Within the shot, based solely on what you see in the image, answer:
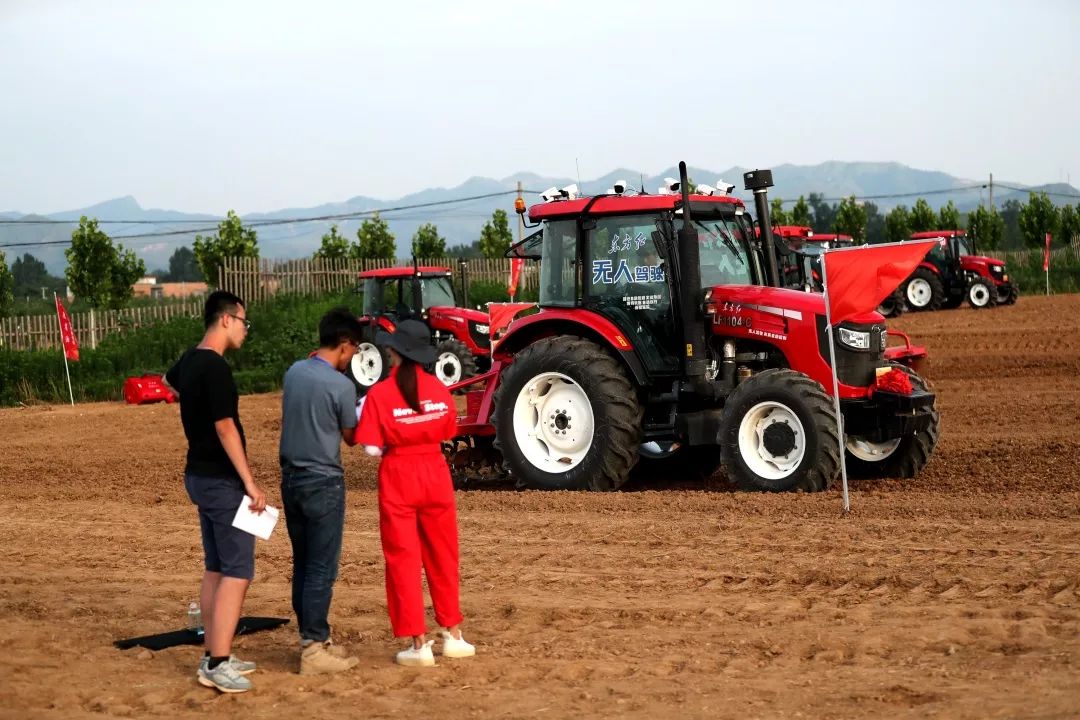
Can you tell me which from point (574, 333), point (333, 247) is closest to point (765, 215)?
point (574, 333)

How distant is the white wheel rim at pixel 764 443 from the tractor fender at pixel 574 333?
98cm

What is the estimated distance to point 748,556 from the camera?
8281 millimetres

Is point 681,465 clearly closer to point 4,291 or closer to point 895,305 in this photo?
point 895,305

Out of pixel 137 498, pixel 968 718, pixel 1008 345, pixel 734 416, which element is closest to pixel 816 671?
pixel 968 718

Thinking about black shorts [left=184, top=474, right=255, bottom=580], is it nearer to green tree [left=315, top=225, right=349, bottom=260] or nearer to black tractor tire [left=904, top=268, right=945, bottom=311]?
black tractor tire [left=904, top=268, right=945, bottom=311]

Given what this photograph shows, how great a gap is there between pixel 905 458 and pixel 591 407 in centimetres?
255

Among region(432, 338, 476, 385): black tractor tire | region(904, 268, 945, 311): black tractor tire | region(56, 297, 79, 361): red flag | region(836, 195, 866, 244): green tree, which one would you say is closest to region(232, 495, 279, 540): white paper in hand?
region(432, 338, 476, 385): black tractor tire

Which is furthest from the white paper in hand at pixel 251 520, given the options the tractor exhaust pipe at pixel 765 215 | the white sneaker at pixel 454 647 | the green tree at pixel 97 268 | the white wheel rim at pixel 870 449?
the green tree at pixel 97 268

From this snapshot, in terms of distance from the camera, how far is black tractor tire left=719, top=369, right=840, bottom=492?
32.9ft

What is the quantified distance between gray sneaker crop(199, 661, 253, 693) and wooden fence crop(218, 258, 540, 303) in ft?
72.9

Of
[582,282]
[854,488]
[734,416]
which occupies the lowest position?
[854,488]

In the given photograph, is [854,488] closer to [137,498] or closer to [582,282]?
[582,282]

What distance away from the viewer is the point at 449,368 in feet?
68.7

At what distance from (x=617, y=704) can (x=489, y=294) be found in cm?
2751
